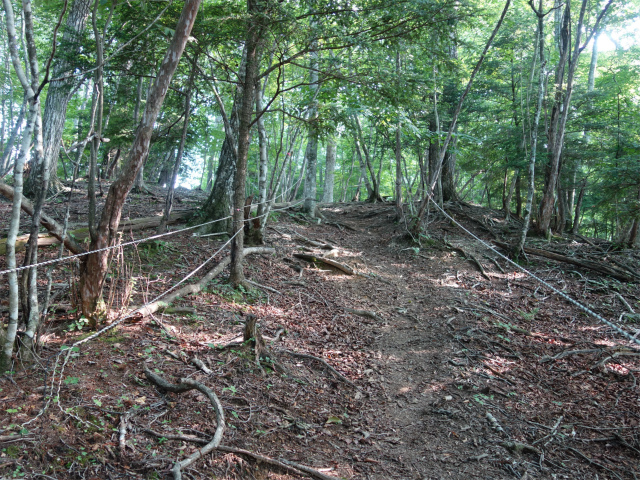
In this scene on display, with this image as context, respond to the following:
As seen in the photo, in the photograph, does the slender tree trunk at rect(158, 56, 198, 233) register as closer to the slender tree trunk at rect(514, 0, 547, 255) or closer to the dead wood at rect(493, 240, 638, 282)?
the slender tree trunk at rect(514, 0, 547, 255)

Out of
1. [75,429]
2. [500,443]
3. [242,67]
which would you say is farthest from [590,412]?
[242,67]

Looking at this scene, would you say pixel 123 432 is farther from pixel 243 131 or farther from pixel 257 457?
pixel 243 131

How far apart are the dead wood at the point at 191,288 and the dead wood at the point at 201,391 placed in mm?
1111

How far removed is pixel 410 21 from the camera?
544 centimetres

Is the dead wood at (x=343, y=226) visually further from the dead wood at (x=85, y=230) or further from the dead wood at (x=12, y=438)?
the dead wood at (x=12, y=438)

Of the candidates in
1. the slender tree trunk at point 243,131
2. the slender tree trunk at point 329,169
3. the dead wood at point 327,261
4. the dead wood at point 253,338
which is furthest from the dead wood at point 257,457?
the slender tree trunk at point 329,169

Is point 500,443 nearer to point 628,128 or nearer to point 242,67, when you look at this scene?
point 242,67

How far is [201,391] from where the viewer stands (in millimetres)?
3479

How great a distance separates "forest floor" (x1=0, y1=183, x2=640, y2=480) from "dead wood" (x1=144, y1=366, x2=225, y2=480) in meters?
0.07

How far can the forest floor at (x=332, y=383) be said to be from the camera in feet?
9.51

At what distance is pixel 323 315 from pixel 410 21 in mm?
4460

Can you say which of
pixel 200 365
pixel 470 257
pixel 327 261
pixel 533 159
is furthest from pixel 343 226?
pixel 200 365

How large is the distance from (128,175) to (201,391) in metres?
2.08

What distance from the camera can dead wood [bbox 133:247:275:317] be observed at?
15.3 feet
